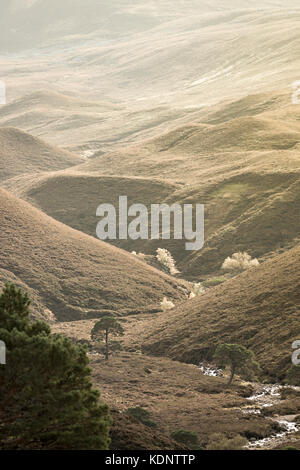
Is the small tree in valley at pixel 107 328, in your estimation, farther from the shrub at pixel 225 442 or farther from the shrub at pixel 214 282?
the shrub at pixel 214 282

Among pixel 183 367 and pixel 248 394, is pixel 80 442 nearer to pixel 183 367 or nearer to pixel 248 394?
pixel 248 394

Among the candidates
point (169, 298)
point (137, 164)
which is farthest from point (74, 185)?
point (169, 298)

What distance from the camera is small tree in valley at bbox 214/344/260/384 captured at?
4856cm

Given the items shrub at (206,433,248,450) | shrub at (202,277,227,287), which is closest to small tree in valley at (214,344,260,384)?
shrub at (206,433,248,450)

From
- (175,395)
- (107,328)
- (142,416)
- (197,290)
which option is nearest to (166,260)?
(197,290)

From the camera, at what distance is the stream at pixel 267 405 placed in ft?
113

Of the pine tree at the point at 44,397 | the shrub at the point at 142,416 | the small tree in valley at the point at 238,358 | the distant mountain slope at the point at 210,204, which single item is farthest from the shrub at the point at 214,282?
the pine tree at the point at 44,397

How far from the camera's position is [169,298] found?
278 feet

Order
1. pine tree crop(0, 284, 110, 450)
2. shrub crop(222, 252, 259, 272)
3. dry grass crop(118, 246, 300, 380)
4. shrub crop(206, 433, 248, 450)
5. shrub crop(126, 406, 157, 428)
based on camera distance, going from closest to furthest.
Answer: pine tree crop(0, 284, 110, 450) < shrub crop(206, 433, 248, 450) < shrub crop(126, 406, 157, 428) < dry grass crop(118, 246, 300, 380) < shrub crop(222, 252, 259, 272)

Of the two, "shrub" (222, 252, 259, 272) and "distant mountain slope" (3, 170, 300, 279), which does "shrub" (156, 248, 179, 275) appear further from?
"shrub" (222, 252, 259, 272)

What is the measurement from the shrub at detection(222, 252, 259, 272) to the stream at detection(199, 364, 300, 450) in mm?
35234

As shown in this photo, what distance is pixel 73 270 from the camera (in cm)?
8719

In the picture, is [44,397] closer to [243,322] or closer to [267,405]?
[267,405]

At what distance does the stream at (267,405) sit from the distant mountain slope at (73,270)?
27.7 metres
